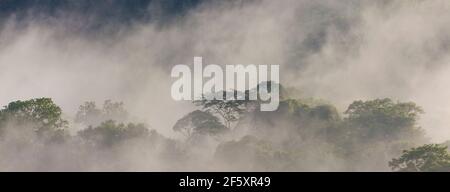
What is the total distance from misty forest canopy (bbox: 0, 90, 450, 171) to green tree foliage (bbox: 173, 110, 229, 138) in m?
0.15

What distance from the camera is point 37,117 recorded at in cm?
9475

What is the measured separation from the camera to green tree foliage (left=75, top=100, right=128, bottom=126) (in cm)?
13562

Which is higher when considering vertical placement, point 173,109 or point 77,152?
point 173,109

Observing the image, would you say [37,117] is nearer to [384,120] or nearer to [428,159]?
[384,120]

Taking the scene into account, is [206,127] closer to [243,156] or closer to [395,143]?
[243,156]

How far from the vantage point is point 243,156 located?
8031 cm

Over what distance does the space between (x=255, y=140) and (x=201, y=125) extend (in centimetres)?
1794

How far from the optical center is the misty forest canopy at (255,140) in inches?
3155

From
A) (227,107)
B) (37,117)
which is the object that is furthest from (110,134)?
(227,107)

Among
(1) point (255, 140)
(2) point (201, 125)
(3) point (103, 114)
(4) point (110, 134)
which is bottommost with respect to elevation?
(1) point (255, 140)

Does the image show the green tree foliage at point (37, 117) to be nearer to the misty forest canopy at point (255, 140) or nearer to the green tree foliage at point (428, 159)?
the misty forest canopy at point (255, 140)

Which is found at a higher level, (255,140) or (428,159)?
(255,140)
